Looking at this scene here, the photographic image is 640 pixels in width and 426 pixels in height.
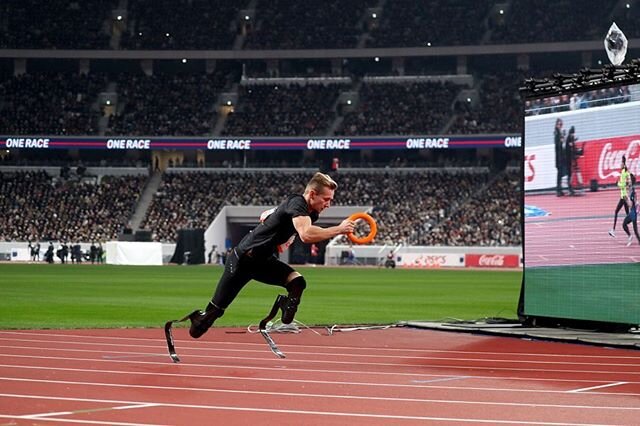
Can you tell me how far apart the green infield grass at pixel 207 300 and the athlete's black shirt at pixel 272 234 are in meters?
7.53

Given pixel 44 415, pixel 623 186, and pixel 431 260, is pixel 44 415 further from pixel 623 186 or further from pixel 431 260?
pixel 431 260

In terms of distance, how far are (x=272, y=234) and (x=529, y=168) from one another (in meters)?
8.15

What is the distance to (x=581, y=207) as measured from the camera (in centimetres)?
1775

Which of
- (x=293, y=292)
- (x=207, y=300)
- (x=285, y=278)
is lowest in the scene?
(x=207, y=300)

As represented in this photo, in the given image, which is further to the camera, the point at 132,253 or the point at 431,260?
the point at 431,260

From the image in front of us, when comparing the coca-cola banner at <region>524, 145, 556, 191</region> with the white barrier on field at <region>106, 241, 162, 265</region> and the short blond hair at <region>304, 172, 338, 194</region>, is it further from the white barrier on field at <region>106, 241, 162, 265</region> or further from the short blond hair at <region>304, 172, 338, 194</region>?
the white barrier on field at <region>106, 241, 162, 265</region>

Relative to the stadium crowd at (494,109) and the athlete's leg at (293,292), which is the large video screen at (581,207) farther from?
the stadium crowd at (494,109)

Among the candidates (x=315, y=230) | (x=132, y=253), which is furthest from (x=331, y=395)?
(x=132, y=253)

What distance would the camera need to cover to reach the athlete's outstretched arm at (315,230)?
10.6 meters

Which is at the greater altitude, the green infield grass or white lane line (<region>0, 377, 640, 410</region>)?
white lane line (<region>0, 377, 640, 410</region>)

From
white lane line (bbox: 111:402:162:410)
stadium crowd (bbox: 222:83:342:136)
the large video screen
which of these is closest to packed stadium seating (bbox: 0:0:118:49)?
stadium crowd (bbox: 222:83:342:136)

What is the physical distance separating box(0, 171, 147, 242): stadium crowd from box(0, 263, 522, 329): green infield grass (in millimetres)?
31095

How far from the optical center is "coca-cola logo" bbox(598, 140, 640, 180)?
656 inches

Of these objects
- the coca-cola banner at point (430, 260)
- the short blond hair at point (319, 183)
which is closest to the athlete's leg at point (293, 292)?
the short blond hair at point (319, 183)
